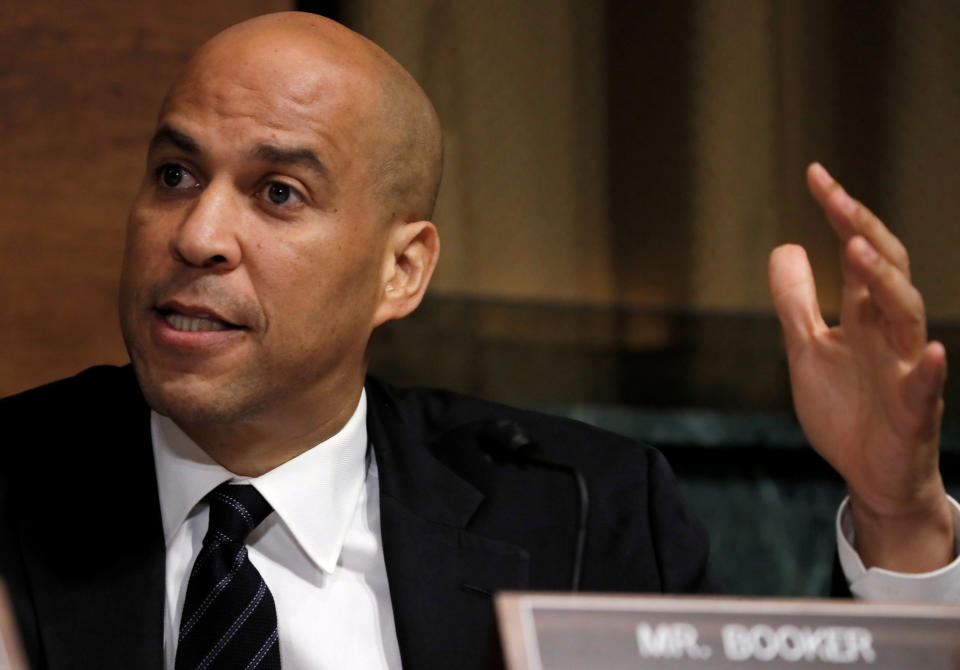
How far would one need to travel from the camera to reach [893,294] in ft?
4.17

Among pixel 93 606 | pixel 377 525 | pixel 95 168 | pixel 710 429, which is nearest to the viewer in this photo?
pixel 93 606

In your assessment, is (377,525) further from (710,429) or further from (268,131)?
(710,429)

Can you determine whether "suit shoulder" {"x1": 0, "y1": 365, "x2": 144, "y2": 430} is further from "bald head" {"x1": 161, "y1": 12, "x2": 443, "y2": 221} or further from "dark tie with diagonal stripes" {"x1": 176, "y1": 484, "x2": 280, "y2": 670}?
"bald head" {"x1": 161, "y1": 12, "x2": 443, "y2": 221}

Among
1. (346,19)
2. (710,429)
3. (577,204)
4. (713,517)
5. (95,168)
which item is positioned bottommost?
(713,517)

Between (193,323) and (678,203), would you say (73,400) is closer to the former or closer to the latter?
(193,323)

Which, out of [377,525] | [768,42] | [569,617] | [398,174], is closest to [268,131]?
[398,174]

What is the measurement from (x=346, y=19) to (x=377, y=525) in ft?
4.29

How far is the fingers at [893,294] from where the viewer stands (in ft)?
4.13

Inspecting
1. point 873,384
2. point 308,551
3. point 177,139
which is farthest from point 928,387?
point 177,139

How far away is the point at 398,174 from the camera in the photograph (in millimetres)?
1707

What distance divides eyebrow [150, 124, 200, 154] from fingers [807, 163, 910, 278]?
2.41 feet

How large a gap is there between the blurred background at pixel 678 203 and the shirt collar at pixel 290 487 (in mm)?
966

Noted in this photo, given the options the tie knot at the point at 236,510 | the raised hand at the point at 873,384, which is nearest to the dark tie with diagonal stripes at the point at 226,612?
the tie knot at the point at 236,510

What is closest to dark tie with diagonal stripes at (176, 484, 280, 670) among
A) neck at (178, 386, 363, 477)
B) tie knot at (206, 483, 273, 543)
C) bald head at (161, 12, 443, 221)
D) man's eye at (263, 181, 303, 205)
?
tie knot at (206, 483, 273, 543)
